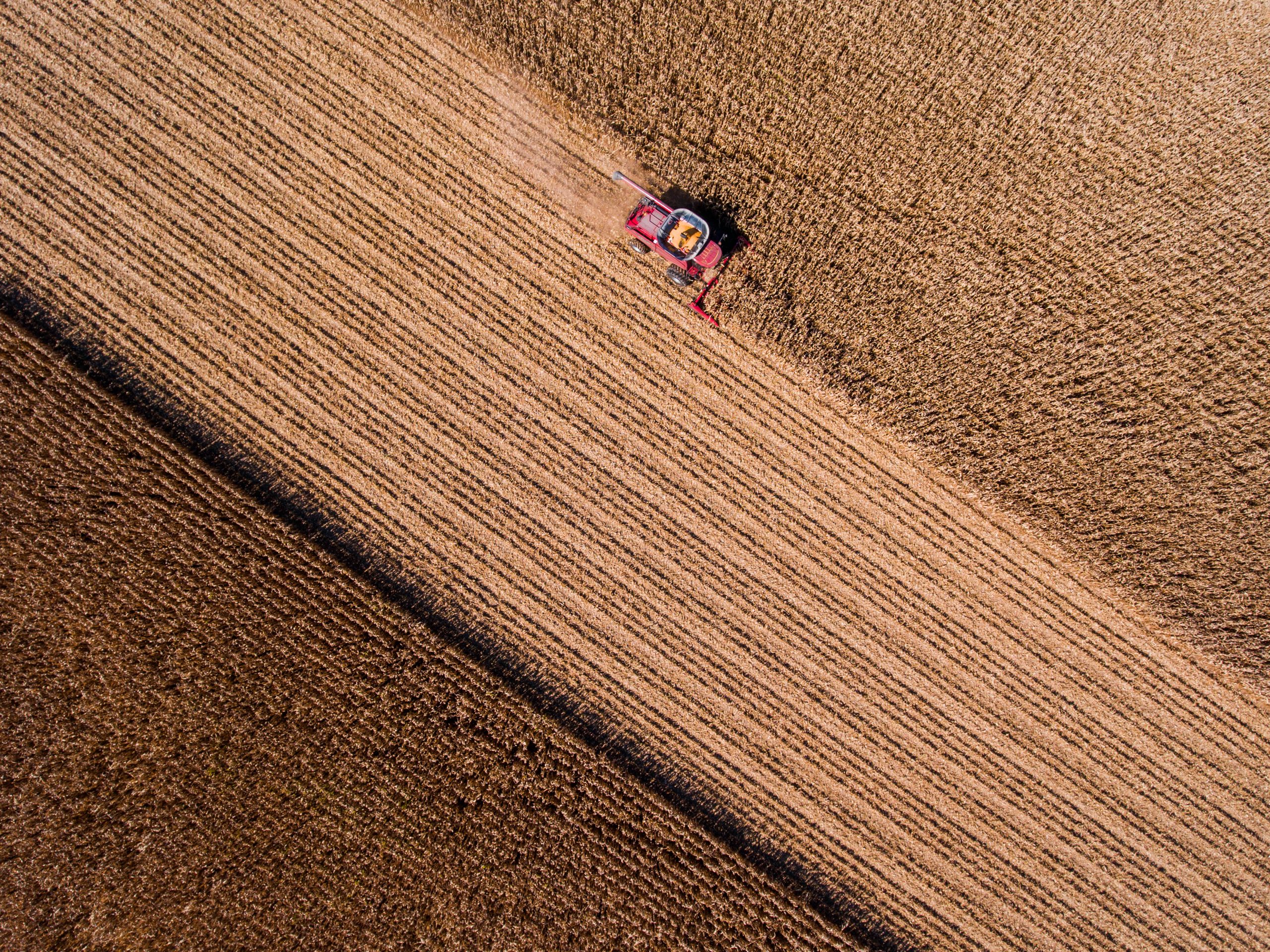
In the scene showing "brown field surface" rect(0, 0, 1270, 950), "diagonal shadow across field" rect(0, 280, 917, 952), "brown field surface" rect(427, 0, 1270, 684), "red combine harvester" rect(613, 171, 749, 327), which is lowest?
"diagonal shadow across field" rect(0, 280, 917, 952)

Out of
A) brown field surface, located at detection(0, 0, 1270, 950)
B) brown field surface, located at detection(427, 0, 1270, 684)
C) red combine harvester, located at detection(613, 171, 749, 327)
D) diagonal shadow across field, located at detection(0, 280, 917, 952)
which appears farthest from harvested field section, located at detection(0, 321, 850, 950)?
brown field surface, located at detection(427, 0, 1270, 684)

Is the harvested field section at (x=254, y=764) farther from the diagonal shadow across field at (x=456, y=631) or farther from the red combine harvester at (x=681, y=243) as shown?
the red combine harvester at (x=681, y=243)

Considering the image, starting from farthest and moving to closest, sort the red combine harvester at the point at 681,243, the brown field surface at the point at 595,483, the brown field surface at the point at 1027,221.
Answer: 1. the brown field surface at the point at 595,483
2. the brown field surface at the point at 1027,221
3. the red combine harvester at the point at 681,243

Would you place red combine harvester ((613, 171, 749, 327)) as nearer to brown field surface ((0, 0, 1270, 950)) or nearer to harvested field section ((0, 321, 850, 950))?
brown field surface ((0, 0, 1270, 950))

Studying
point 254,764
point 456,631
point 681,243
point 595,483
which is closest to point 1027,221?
point 681,243

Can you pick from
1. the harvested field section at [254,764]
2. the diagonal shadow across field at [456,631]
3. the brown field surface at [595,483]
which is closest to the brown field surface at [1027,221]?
the brown field surface at [595,483]

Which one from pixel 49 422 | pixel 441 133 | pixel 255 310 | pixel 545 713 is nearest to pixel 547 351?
pixel 441 133
